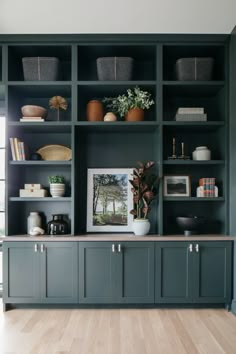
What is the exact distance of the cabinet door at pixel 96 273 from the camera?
3324mm

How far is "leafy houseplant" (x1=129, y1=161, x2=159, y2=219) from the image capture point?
11.3 ft

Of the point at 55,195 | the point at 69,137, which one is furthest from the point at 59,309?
the point at 69,137

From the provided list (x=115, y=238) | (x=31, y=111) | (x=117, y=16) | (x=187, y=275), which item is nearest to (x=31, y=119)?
(x=31, y=111)

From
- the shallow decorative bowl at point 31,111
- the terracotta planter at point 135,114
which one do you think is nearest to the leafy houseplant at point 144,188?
the terracotta planter at point 135,114

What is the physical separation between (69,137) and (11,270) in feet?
5.62

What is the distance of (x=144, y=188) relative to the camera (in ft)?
11.3

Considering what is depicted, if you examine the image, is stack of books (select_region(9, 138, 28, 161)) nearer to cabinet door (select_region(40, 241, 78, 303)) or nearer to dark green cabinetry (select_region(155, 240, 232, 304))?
cabinet door (select_region(40, 241, 78, 303))

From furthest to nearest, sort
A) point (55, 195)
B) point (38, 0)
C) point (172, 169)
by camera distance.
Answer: point (172, 169), point (55, 195), point (38, 0)

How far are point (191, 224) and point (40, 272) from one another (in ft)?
5.84

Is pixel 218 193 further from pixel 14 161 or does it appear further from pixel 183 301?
pixel 14 161

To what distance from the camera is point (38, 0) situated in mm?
2824

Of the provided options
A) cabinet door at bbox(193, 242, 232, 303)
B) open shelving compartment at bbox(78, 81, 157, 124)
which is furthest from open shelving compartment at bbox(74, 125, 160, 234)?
cabinet door at bbox(193, 242, 232, 303)

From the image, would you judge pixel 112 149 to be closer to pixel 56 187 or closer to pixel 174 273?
pixel 56 187

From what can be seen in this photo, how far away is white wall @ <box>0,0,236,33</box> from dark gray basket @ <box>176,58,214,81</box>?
1.00ft
